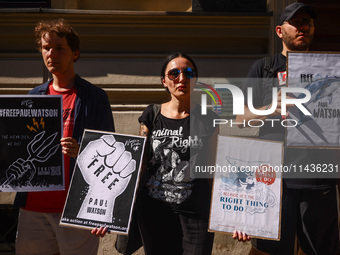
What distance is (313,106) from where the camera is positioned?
2986 mm

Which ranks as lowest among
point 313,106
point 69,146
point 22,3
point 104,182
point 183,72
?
point 104,182

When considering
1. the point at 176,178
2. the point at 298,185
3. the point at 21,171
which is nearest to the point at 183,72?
the point at 176,178

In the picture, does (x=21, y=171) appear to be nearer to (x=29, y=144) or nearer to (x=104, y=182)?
(x=29, y=144)

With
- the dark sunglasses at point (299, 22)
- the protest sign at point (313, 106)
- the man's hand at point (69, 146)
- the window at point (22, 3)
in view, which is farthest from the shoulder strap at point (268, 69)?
the window at point (22, 3)

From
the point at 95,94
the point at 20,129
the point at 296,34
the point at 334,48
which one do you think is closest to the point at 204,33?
the point at 334,48

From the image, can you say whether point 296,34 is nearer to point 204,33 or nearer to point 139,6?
point 204,33

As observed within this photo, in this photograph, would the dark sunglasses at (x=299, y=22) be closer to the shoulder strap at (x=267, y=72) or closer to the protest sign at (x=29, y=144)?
the shoulder strap at (x=267, y=72)

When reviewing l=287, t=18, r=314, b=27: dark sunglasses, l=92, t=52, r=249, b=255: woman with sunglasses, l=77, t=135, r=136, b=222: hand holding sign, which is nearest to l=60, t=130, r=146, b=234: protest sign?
l=77, t=135, r=136, b=222: hand holding sign

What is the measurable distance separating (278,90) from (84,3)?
9.52ft

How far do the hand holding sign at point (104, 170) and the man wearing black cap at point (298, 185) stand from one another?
892 millimetres

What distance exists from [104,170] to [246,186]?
0.94 meters

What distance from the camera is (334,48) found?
4727 millimetres

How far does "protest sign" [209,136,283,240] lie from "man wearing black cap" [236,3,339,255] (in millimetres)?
199

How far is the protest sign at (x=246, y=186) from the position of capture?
2865mm
